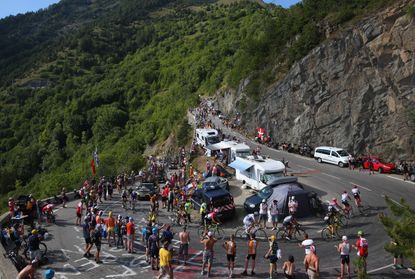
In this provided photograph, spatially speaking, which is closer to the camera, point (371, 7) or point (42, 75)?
point (371, 7)

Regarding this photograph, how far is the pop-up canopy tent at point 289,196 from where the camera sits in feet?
76.1

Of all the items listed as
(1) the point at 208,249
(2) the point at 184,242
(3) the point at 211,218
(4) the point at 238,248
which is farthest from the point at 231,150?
(1) the point at 208,249

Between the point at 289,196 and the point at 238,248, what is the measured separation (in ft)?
17.6

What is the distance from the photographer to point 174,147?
57688mm

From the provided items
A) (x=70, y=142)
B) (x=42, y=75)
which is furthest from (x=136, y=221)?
(x=42, y=75)

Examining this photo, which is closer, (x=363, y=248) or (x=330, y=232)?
(x=363, y=248)

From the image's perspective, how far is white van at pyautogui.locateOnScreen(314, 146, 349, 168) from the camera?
122 feet

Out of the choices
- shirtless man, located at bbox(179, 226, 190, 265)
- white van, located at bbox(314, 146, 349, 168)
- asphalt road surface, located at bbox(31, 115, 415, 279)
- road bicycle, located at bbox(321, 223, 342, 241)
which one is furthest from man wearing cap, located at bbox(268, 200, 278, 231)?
white van, located at bbox(314, 146, 349, 168)

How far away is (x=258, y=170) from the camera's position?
29.1 meters

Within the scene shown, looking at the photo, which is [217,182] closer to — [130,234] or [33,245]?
[130,234]

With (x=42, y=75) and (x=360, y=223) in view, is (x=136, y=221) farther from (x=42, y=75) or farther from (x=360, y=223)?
(x=42, y=75)

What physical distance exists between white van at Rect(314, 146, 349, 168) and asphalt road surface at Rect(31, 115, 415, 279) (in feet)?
20.0

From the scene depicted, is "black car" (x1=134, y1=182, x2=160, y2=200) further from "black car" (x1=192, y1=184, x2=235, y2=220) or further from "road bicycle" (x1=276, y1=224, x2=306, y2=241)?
"road bicycle" (x1=276, y1=224, x2=306, y2=241)

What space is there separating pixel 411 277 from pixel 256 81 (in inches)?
1638
